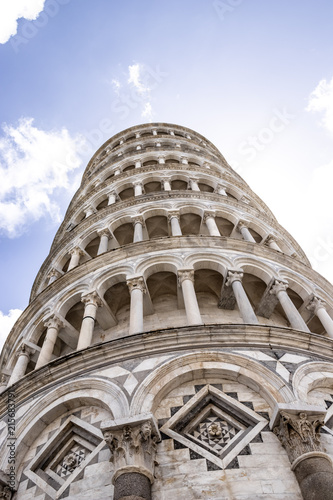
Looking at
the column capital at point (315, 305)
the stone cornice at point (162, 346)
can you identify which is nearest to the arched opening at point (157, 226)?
the column capital at point (315, 305)

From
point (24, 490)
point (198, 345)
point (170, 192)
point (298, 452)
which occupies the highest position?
point (170, 192)

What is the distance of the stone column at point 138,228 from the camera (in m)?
14.8

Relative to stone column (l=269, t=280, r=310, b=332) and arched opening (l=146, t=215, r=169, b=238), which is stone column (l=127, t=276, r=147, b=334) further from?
arched opening (l=146, t=215, r=169, b=238)

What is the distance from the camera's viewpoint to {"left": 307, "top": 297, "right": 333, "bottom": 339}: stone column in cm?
1131

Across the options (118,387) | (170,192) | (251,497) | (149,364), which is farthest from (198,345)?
(170,192)

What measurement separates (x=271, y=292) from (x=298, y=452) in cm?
604

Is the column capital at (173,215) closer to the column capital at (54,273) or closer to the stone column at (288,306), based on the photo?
the column capital at (54,273)

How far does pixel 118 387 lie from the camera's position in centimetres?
795

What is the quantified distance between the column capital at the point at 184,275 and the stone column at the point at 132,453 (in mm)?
5122

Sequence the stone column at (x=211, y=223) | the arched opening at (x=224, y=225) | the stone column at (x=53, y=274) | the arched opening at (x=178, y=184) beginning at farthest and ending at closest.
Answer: the arched opening at (x=178, y=184)
the arched opening at (x=224, y=225)
the stone column at (x=53, y=274)
the stone column at (x=211, y=223)

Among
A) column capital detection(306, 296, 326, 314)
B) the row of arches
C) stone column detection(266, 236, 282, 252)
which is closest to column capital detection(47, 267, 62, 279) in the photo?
the row of arches

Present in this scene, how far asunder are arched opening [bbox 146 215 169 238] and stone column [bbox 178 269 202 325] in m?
5.52

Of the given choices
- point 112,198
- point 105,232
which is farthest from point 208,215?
point 112,198

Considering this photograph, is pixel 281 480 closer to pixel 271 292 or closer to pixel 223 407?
pixel 223 407
